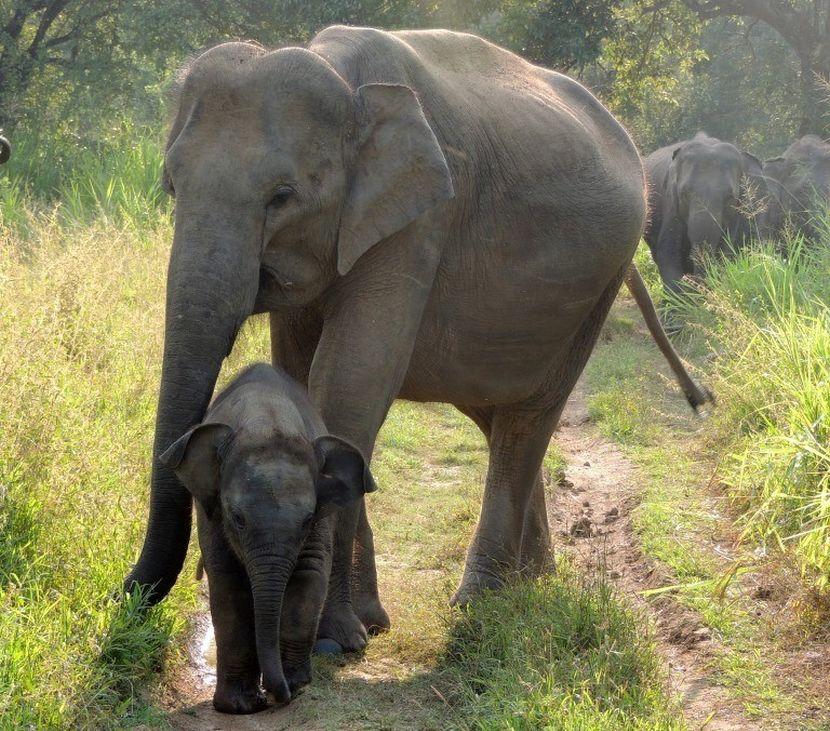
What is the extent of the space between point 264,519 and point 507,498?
89.3 inches

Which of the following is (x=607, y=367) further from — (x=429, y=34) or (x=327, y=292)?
(x=327, y=292)

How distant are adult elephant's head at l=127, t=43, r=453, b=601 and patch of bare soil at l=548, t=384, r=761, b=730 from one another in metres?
1.70

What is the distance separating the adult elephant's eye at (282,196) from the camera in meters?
4.20

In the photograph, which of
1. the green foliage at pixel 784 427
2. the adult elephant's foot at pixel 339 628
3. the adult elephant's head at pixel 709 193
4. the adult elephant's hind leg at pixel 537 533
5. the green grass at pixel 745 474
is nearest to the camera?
the adult elephant's foot at pixel 339 628

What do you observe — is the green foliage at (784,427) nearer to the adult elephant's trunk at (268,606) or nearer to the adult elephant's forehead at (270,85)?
the adult elephant's trunk at (268,606)

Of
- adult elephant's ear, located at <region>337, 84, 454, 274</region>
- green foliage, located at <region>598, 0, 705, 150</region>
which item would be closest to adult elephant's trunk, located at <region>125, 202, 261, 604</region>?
adult elephant's ear, located at <region>337, 84, 454, 274</region>

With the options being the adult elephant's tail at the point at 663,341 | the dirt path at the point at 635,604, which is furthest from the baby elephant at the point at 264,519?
the adult elephant's tail at the point at 663,341

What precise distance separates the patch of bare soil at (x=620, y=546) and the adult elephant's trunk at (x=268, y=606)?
1.38 metres

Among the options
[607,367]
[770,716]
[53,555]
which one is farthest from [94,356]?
[607,367]

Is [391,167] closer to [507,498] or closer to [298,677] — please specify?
[298,677]

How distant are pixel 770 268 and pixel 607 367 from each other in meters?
1.78

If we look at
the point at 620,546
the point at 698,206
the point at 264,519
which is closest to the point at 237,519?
the point at 264,519

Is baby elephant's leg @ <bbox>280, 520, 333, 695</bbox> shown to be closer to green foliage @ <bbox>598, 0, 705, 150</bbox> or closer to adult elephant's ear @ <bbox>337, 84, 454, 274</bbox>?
adult elephant's ear @ <bbox>337, 84, 454, 274</bbox>

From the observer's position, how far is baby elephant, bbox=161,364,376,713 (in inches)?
152
